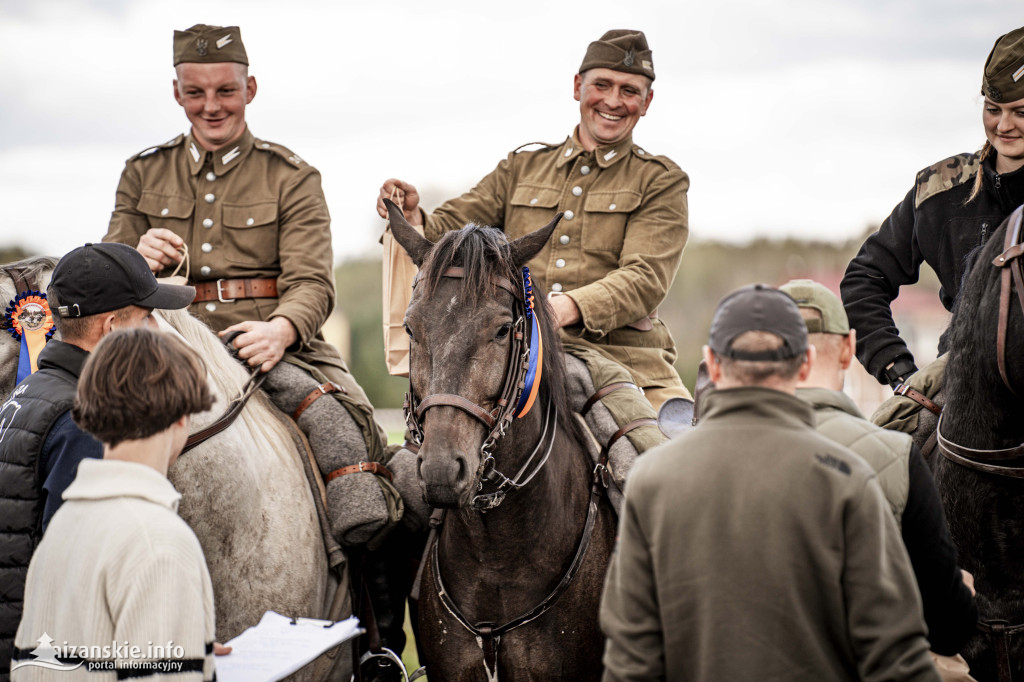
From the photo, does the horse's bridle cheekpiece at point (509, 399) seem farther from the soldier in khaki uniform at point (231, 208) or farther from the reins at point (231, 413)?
the soldier in khaki uniform at point (231, 208)

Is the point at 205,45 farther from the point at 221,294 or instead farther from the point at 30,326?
the point at 30,326

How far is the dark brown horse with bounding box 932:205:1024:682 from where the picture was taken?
3137mm

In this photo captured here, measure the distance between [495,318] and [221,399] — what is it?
1.35m

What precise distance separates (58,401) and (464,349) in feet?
4.48

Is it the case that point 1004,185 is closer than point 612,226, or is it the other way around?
point 1004,185

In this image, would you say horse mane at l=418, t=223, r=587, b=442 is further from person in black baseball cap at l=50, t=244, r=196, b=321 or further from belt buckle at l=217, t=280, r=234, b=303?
belt buckle at l=217, t=280, r=234, b=303

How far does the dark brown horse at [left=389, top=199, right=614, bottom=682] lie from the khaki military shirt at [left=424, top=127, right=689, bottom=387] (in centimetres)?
87

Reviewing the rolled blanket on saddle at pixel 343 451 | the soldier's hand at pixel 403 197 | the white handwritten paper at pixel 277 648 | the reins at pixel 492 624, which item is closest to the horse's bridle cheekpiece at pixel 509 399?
the reins at pixel 492 624

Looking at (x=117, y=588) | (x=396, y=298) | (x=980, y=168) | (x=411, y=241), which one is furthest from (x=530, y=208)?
(x=117, y=588)

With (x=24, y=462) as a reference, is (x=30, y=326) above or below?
above

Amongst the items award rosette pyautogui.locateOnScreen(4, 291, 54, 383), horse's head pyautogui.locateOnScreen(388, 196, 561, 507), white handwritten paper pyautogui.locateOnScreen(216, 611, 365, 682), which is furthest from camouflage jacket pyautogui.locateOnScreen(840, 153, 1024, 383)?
award rosette pyautogui.locateOnScreen(4, 291, 54, 383)

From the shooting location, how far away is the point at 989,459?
3.20 meters

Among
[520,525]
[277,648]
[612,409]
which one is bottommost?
[277,648]

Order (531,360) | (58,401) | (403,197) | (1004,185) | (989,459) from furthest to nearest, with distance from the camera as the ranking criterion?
1. (403,197)
2. (1004,185)
3. (531,360)
4. (989,459)
5. (58,401)
